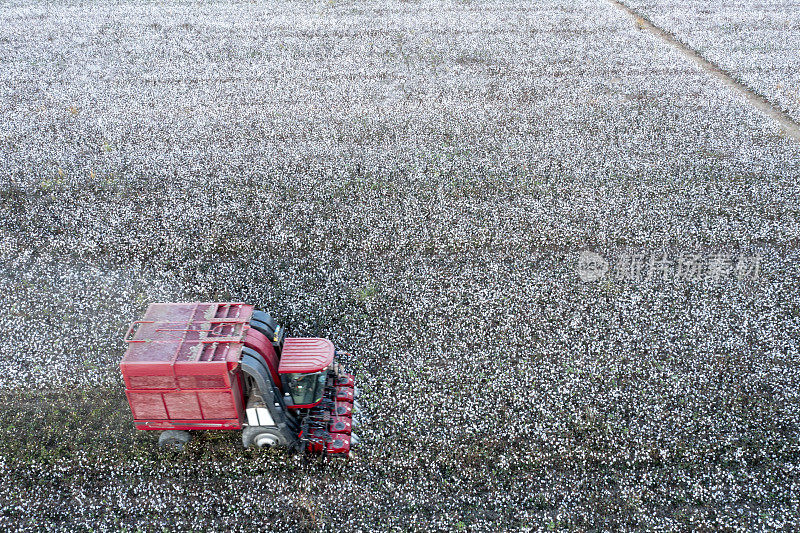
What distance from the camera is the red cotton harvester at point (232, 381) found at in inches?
284

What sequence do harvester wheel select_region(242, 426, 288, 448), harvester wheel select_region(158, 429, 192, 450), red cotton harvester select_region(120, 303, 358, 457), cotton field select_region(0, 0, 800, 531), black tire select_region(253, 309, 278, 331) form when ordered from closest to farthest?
red cotton harvester select_region(120, 303, 358, 457)
cotton field select_region(0, 0, 800, 531)
harvester wheel select_region(242, 426, 288, 448)
harvester wheel select_region(158, 429, 192, 450)
black tire select_region(253, 309, 278, 331)

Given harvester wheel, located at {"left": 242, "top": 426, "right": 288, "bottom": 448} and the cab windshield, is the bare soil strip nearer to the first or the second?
the cab windshield

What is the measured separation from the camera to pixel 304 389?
26.1ft

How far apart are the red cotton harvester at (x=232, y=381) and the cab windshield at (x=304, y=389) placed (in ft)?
0.05

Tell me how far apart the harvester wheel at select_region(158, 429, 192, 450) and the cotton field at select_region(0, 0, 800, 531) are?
0.70 feet

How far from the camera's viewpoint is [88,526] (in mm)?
7168

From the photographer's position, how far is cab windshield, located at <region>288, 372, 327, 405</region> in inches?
311

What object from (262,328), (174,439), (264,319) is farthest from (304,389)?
(174,439)

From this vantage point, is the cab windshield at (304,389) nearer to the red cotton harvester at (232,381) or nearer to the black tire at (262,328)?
the red cotton harvester at (232,381)

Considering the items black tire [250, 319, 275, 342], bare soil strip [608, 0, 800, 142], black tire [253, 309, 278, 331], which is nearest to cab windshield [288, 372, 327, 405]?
black tire [250, 319, 275, 342]

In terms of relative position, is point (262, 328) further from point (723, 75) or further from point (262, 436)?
point (723, 75)

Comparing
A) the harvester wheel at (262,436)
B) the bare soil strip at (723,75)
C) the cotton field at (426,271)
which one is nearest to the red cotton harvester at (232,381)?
the harvester wheel at (262,436)

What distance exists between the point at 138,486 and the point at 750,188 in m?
15.7

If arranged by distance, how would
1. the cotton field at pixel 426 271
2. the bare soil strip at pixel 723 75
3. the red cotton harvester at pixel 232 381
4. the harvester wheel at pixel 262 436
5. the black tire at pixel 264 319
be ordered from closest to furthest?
the red cotton harvester at pixel 232 381 → the cotton field at pixel 426 271 → the harvester wheel at pixel 262 436 → the black tire at pixel 264 319 → the bare soil strip at pixel 723 75
